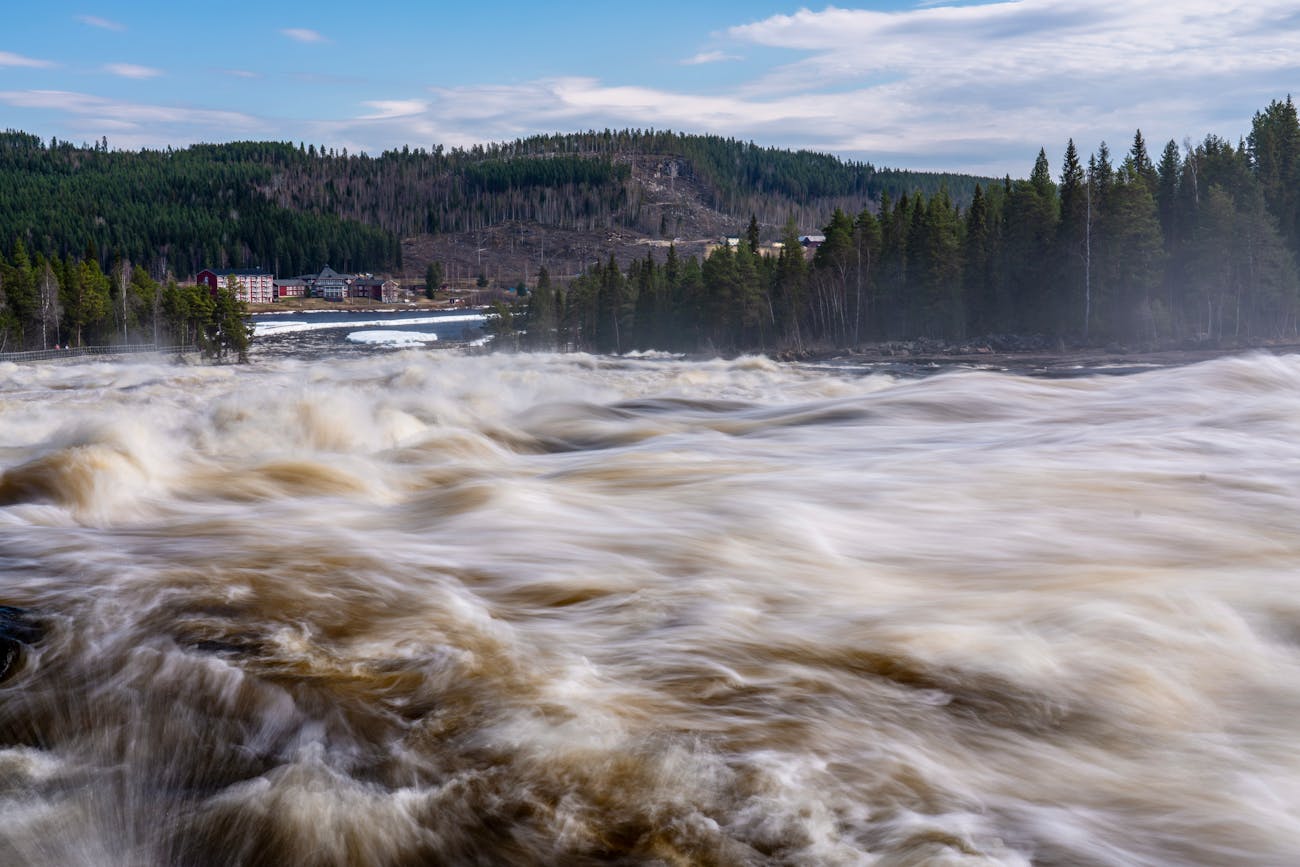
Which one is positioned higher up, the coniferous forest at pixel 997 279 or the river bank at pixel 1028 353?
the coniferous forest at pixel 997 279

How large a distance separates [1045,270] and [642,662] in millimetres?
79387

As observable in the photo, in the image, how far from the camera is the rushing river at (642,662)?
3096mm

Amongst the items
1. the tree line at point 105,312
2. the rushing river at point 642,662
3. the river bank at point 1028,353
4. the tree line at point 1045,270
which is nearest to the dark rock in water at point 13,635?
the rushing river at point 642,662

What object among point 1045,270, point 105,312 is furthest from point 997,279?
point 105,312

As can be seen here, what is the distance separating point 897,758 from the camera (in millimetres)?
3480

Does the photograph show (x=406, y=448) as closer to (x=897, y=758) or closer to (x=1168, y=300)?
(x=897, y=758)

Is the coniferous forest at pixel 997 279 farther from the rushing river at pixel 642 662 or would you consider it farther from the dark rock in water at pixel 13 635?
the dark rock in water at pixel 13 635

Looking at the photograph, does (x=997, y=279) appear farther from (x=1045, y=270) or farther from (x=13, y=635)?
(x=13, y=635)

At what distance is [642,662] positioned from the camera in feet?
14.2

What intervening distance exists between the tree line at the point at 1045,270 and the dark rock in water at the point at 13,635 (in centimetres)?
7481

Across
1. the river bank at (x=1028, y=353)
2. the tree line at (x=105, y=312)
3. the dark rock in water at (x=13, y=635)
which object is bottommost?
the river bank at (x=1028, y=353)

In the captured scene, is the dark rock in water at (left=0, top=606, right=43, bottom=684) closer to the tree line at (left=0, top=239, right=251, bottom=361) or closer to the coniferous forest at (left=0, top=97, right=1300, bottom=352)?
the coniferous forest at (left=0, top=97, right=1300, bottom=352)

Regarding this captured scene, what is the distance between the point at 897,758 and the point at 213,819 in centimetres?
217

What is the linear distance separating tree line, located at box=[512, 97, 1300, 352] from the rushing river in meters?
69.9
